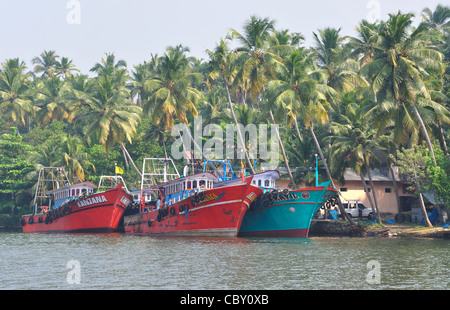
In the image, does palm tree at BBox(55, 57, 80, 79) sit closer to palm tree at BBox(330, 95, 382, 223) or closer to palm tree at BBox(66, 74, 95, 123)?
palm tree at BBox(66, 74, 95, 123)

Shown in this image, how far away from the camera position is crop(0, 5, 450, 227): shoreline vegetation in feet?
126

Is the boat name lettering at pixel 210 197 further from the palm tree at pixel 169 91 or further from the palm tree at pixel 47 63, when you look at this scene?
the palm tree at pixel 47 63

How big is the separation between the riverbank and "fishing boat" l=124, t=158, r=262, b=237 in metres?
6.78

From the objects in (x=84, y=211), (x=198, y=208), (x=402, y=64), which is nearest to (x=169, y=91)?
(x=84, y=211)

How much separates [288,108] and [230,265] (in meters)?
20.0

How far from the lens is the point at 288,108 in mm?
42344

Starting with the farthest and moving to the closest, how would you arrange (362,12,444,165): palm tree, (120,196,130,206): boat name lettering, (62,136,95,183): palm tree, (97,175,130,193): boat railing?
(62,136,95,183): palm tree < (97,175,130,193): boat railing < (120,196,130,206): boat name lettering < (362,12,444,165): palm tree

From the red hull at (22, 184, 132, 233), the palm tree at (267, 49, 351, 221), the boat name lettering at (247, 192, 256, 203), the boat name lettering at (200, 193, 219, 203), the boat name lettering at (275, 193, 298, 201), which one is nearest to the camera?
the boat name lettering at (200, 193, 219, 203)

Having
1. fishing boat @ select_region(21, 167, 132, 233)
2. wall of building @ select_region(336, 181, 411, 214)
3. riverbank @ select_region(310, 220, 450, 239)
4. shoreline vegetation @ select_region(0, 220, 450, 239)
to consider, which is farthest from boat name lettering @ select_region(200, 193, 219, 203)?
wall of building @ select_region(336, 181, 411, 214)

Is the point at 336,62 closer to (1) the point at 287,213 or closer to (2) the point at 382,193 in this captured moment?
(2) the point at 382,193

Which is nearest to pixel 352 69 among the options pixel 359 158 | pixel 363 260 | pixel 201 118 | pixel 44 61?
pixel 359 158

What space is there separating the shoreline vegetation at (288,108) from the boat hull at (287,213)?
2145mm

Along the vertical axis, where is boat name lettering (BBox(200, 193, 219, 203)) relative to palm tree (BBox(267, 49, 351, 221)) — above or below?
below
